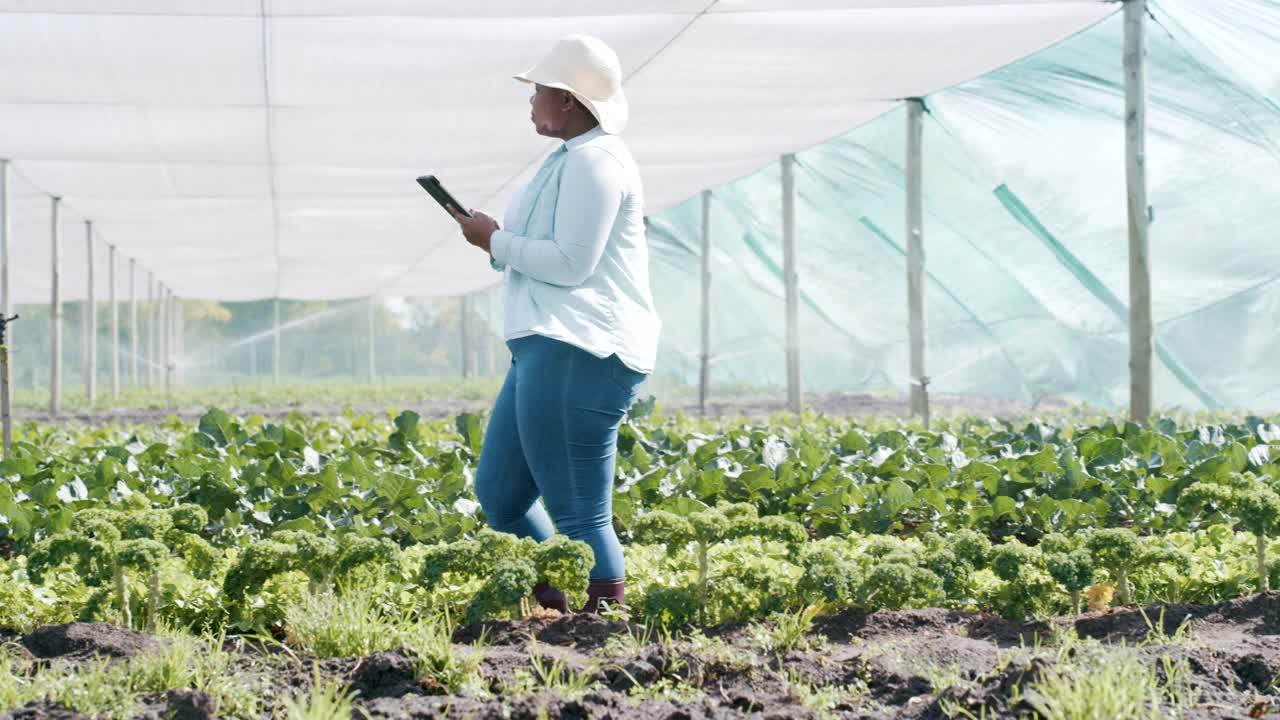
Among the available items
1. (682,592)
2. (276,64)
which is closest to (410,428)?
(276,64)

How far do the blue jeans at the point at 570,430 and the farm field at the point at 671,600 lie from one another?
147 mm

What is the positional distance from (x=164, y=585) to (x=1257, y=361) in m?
7.90

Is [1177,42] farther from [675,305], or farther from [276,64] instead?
[675,305]

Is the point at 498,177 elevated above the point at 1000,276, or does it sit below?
above

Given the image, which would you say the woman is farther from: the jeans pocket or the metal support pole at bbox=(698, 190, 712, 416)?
the metal support pole at bbox=(698, 190, 712, 416)

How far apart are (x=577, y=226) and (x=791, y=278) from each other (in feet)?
26.1

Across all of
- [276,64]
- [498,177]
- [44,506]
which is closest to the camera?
[44,506]

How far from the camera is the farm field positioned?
2.31 metres

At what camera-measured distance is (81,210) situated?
12734 millimetres

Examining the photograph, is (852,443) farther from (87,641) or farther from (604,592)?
(87,641)

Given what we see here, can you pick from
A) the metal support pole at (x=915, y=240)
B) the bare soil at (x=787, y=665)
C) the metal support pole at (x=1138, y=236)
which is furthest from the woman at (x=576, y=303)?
the metal support pole at (x=915, y=240)

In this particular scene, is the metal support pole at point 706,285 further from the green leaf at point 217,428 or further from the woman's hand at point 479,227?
the woman's hand at point 479,227

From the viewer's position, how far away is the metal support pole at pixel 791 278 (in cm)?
1051

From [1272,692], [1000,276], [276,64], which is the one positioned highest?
[276,64]
